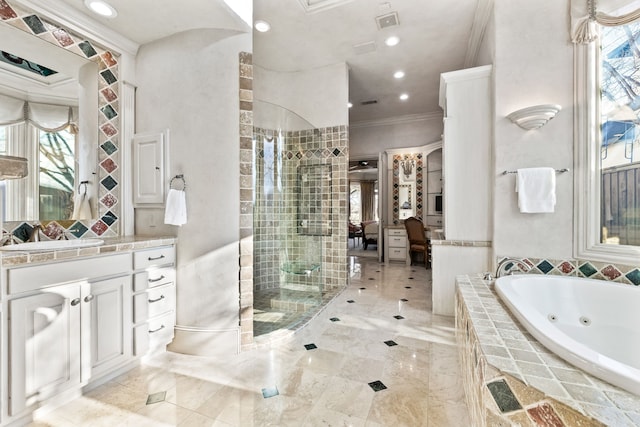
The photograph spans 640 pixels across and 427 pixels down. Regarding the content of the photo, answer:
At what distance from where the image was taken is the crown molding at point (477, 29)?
2586 millimetres

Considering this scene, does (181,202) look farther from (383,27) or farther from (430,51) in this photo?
(430,51)

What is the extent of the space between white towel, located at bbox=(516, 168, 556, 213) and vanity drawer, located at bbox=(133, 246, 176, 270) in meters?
2.90

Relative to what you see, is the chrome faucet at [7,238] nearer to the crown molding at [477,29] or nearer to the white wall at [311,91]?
the white wall at [311,91]

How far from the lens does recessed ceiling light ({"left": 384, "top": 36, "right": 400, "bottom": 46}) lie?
3160mm

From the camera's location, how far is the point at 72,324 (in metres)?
1.57

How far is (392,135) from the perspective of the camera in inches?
234

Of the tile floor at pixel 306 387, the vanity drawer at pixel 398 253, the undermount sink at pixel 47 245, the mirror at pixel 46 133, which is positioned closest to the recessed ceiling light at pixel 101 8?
the mirror at pixel 46 133

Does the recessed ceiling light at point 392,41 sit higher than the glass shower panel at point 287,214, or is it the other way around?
the recessed ceiling light at point 392,41

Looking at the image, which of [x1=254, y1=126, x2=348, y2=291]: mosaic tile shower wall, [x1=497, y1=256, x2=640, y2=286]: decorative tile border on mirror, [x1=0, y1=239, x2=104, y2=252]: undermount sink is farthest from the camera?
[x1=254, y1=126, x2=348, y2=291]: mosaic tile shower wall

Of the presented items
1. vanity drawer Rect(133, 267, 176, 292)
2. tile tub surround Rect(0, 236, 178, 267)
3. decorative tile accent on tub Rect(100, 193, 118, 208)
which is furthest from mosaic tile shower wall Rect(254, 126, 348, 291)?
decorative tile accent on tub Rect(100, 193, 118, 208)

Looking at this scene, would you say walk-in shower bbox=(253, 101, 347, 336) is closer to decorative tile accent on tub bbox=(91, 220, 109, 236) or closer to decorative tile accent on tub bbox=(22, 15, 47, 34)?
decorative tile accent on tub bbox=(91, 220, 109, 236)

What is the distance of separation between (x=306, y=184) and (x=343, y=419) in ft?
8.66

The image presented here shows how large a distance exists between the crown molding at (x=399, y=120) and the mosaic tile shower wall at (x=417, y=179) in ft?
2.49

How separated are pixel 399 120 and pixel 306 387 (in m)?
5.45
